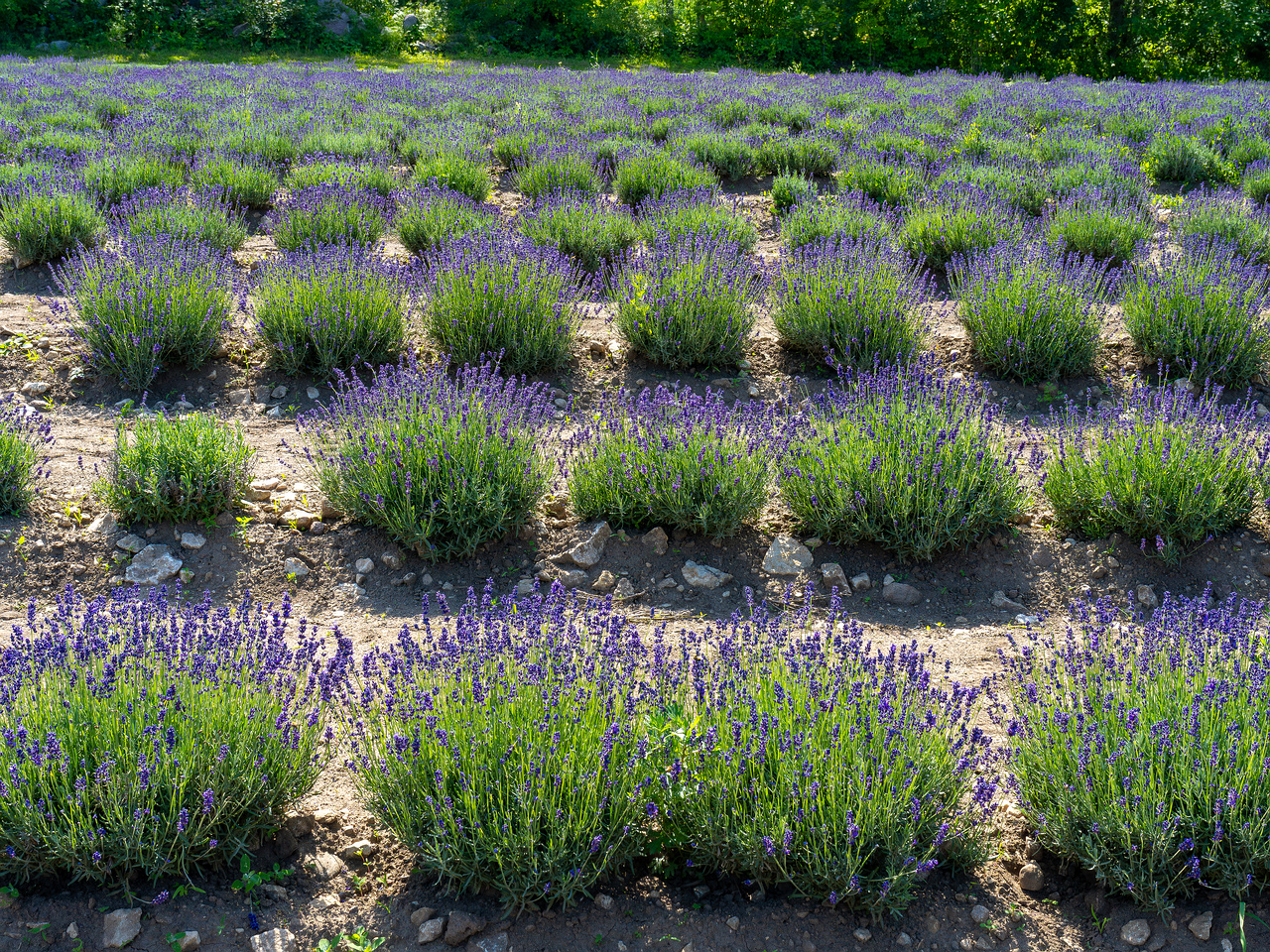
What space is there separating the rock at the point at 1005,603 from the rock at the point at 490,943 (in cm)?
244

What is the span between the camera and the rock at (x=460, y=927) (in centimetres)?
239

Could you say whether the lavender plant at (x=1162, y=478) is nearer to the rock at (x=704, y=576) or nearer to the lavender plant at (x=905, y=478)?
the lavender plant at (x=905, y=478)

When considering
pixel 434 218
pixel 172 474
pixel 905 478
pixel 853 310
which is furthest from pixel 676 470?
pixel 434 218

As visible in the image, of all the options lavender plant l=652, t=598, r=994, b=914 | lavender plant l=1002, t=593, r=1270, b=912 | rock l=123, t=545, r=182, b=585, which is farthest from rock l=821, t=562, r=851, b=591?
rock l=123, t=545, r=182, b=585

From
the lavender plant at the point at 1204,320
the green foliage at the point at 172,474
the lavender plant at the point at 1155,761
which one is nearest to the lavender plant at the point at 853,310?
the lavender plant at the point at 1204,320

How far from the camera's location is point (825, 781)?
8.02 feet

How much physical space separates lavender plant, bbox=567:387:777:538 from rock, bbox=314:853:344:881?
1.91m

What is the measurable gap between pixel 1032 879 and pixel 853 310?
3.55 metres

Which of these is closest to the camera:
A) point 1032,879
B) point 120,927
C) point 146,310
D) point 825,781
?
point 120,927

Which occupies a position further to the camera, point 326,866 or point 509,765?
point 326,866

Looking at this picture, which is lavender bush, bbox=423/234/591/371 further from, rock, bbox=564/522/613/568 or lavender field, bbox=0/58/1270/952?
rock, bbox=564/522/613/568

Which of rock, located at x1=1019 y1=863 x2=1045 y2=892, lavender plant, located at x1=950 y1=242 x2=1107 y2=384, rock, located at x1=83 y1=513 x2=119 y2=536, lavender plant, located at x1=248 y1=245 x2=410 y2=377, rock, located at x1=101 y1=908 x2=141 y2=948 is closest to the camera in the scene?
rock, located at x1=101 y1=908 x2=141 y2=948

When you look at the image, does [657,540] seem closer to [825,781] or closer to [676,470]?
[676,470]

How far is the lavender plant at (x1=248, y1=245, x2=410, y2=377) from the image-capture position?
17.2 feet
